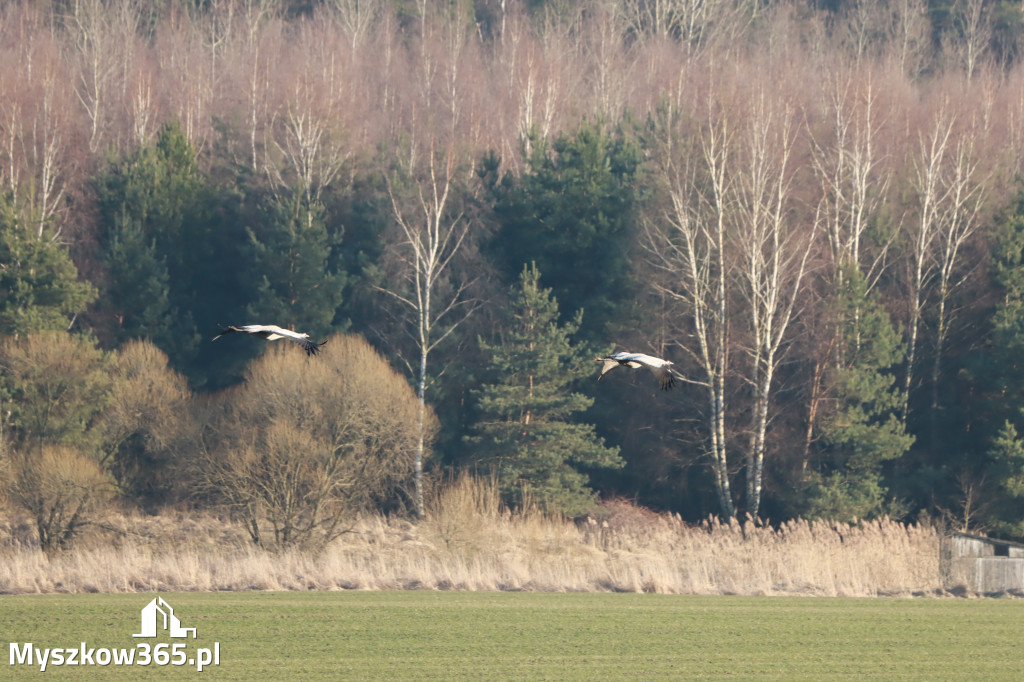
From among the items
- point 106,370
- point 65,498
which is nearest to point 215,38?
point 106,370

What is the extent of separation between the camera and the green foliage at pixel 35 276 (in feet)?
117

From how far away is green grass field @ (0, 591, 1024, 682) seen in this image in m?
18.7

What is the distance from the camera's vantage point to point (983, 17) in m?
73.2

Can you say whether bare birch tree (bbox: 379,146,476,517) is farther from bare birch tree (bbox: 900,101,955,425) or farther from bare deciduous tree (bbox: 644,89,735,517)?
bare birch tree (bbox: 900,101,955,425)

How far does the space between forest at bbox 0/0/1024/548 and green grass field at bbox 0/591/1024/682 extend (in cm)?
716

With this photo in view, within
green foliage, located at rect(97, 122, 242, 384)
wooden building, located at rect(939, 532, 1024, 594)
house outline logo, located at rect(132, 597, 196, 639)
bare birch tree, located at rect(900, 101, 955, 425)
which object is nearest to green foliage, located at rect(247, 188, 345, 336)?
green foliage, located at rect(97, 122, 242, 384)

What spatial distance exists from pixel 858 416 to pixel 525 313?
10063 millimetres

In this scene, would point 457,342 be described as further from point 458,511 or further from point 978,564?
point 978,564

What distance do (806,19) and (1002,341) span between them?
46350 mm

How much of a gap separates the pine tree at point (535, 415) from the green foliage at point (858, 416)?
652 cm

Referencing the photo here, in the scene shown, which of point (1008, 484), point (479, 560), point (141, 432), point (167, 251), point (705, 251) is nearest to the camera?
point (479, 560)

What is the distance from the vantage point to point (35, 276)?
119ft

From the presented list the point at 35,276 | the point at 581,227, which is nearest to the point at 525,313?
the point at 581,227

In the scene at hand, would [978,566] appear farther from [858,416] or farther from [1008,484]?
[858,416]
